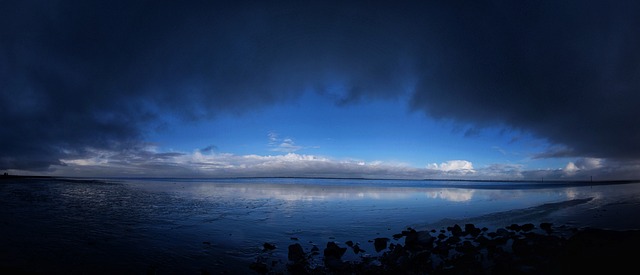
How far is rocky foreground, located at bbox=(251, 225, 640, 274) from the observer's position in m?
12.6

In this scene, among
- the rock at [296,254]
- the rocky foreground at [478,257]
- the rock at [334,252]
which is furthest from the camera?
the rock at [334,252]

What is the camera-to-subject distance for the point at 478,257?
1476 centimetres

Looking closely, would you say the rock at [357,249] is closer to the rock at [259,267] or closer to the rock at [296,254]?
the rock at [296,254]

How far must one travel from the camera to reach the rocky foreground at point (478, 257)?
41.5ft

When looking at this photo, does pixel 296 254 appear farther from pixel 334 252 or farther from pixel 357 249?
pixel 357 249

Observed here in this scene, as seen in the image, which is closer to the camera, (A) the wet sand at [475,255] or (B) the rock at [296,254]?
(A) the wet sand at [475,255]

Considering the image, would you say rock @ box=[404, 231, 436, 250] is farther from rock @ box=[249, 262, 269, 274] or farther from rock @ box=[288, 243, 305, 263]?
rock @ box=[249, 262, 269, 274]

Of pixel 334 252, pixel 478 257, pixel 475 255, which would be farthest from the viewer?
pixel 334 252

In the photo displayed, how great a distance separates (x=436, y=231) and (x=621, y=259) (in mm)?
10680

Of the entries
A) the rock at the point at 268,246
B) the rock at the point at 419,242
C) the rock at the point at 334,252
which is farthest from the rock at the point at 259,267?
the rock at the point at 419,242

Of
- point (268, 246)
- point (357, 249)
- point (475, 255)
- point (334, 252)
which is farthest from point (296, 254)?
point (475, 255)

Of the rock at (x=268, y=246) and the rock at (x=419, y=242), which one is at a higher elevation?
the rock at (x=419, y=242)

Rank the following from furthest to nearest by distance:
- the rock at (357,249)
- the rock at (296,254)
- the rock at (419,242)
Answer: the rock at (419,242) < the rock at (357,249) < the rock at (296,254)

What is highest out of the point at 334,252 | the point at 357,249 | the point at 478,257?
the point at 478,257
